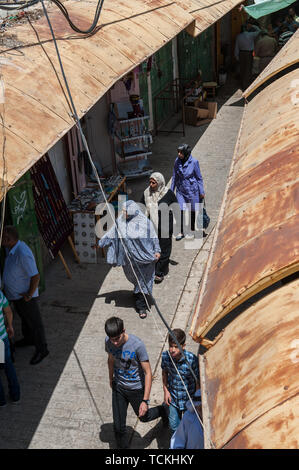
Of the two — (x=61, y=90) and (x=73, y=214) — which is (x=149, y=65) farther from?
(x=61, y=90)

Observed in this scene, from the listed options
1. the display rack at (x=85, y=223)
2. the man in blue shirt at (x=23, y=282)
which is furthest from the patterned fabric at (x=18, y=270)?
the display rack at (x=85, y=223)

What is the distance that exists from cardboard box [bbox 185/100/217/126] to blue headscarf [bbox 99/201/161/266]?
1003 cm

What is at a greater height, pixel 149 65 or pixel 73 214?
pixel 149 65

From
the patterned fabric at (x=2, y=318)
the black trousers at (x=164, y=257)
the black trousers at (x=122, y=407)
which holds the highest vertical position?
the black trousers at (x=164, y=257)

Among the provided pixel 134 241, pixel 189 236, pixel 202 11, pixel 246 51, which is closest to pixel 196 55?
pixel 246 51

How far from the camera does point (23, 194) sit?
27.8 ft

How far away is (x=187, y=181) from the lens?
33.6 feet

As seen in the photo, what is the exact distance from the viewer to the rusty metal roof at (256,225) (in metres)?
4.69

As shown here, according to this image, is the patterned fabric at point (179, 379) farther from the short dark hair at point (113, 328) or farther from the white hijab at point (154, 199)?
the white hijab at point (154, 199)

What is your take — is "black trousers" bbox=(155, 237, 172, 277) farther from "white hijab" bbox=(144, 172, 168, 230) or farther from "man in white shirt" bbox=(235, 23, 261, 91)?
"man in white shirt" bbox=(235, 23, 261, 91)

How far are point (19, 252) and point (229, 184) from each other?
8.33ft

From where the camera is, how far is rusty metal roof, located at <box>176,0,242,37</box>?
45.1ft

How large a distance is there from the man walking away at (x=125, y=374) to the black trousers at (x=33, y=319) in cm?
176

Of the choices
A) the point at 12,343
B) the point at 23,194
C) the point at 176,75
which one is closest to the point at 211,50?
the point at 176,75
